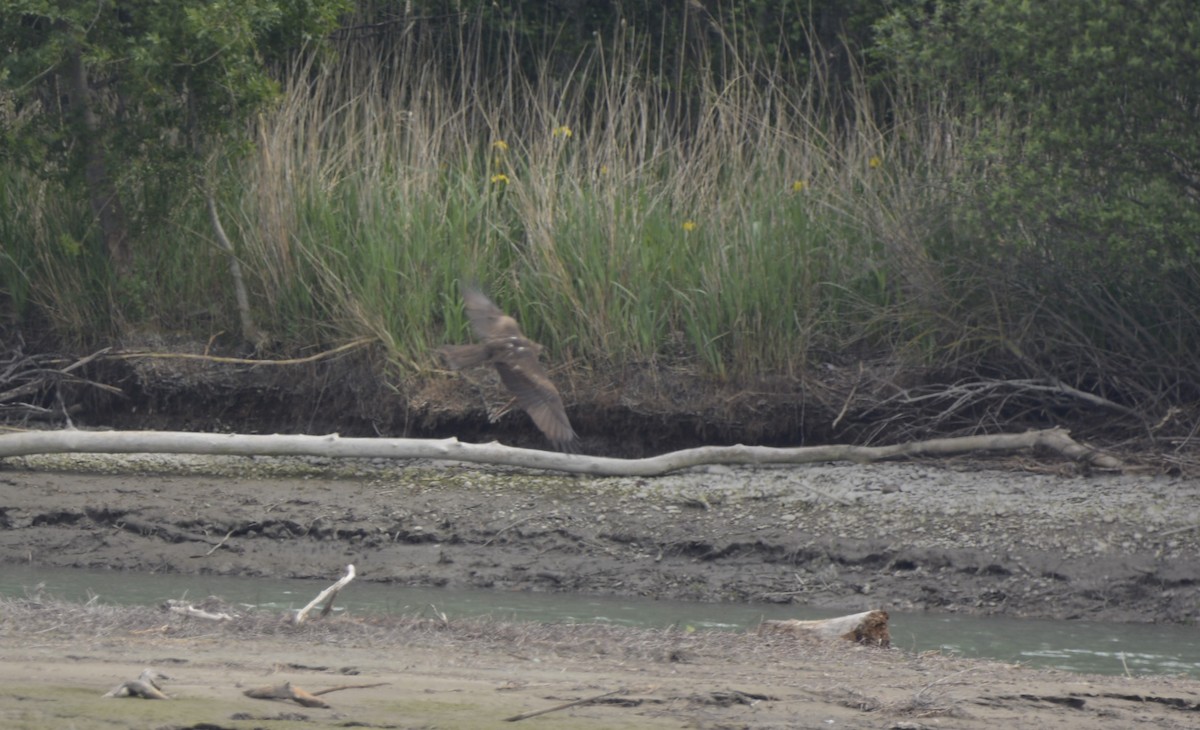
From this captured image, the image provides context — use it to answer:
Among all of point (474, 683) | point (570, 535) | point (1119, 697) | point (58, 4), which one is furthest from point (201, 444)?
point (1119, 697)

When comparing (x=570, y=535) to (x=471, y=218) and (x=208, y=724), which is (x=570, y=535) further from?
(x=208, y=724)

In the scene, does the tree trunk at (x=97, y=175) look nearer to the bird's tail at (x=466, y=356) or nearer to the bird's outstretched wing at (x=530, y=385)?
the bird's tail at (x=466, y=356)

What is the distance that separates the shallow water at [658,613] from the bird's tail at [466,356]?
1.23 meters

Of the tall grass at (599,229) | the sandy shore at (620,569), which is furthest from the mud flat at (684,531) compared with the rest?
the tall grass at (599,229)

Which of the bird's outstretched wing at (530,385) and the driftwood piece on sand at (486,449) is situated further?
the driftwood piece on sand at (486,449)

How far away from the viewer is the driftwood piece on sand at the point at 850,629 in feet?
19.1

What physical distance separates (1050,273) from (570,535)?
11.4 feet

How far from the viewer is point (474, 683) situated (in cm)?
459

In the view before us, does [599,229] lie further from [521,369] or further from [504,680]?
[504,680]

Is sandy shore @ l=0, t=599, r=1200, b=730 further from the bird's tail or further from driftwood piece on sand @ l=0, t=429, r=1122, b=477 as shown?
driftwood piece on sand @ l=0, t=429, r=1122, b=477

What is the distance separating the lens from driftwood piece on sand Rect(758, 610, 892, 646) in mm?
5832

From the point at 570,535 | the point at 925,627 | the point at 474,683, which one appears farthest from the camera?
the point at 570,535

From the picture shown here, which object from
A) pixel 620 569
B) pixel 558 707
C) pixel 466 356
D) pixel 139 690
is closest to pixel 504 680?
pixel 558 707

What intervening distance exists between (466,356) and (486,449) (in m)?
0.90
